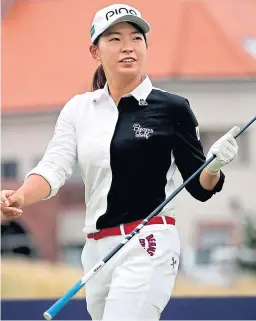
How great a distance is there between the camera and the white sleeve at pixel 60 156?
86.3 inches

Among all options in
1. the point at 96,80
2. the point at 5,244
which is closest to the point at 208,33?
the point at 5,244

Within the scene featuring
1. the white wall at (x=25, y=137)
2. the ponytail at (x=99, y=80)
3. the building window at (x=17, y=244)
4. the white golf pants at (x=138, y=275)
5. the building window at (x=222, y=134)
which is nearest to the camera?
the white golf pants at (x=138, y=275)

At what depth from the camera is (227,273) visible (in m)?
4.12

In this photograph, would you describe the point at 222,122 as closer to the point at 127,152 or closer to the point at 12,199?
the point at 127,152

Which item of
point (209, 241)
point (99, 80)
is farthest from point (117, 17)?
point (209, 241)

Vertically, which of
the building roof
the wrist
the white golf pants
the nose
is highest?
the building roof

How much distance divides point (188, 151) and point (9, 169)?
7.11 feet

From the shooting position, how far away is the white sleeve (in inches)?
86.3

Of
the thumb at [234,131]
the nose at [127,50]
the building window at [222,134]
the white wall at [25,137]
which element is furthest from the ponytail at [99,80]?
the white wall at [25,137]

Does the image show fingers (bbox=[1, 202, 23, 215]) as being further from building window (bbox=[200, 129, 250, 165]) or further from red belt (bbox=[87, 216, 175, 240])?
building window (bbox=[200, 129, 250, 165])

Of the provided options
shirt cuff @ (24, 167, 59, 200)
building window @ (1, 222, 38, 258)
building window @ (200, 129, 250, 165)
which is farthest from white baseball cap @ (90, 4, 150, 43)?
building window @ (1, 222, 38, 258)

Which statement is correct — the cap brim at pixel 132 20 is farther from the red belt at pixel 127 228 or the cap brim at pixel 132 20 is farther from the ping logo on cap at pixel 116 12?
the red belt at pixel 127 228

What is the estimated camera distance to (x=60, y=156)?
222 centimetres

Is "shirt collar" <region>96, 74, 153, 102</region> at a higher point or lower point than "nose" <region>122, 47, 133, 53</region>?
lower
